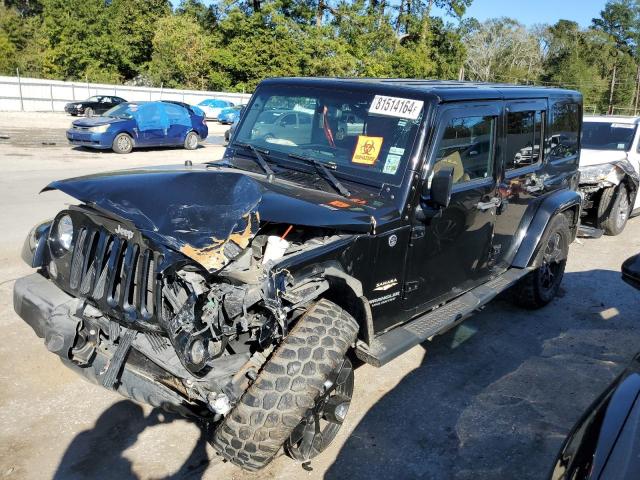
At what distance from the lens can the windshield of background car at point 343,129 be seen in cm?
385

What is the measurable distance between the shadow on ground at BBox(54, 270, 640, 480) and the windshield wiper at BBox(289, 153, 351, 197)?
148 centimetres

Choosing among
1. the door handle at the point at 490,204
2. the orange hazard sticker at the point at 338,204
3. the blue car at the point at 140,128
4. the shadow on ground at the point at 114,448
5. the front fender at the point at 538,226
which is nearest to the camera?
the shadow on ground at the point at 114,448

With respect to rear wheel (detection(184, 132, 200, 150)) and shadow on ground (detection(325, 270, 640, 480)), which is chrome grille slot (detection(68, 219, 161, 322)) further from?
rear wheel (detection(184, 132, 200, 150))

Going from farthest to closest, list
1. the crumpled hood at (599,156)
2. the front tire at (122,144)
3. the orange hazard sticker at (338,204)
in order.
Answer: the front tire at (122,144) < the crumpled hood at (599,156) < the orange hazard sticker at (338,204)

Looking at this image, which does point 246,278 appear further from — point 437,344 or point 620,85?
point 620,85

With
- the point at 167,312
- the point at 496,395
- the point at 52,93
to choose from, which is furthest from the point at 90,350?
the point at 52,93

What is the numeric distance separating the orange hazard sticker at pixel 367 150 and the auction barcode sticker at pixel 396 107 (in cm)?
19

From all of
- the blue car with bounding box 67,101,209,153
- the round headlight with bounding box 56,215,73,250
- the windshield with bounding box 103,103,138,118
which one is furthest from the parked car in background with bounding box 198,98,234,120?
the round headlight with bounding box 56,215,73,250

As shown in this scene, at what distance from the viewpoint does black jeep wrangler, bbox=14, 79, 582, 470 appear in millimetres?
2863

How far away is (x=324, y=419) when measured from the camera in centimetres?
340

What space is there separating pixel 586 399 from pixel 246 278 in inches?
112

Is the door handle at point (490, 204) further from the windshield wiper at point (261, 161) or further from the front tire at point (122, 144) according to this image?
the front tire at point (122, 144)

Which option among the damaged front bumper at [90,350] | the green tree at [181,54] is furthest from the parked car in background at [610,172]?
the green tree at [181,54]

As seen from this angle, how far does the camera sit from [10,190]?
33.1ft
